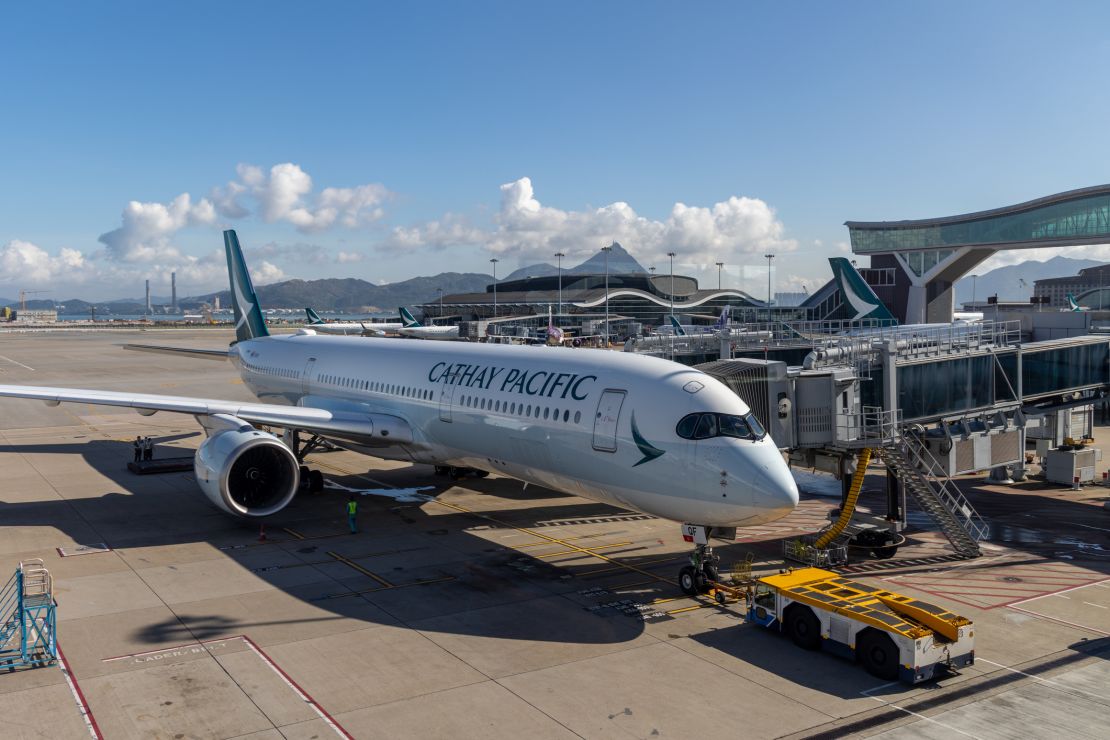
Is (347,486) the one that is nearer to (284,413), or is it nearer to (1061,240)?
(284,413)

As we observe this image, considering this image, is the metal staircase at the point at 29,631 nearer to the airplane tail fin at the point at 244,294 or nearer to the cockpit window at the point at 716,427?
the cockpit window at the point at 716,427

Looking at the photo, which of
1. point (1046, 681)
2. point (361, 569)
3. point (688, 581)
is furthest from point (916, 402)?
point (361, 569)

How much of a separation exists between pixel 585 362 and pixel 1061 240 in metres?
80.5

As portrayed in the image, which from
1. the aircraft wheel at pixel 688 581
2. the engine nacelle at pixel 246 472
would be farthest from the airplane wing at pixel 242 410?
the aircraft wheel at pixel 688 581

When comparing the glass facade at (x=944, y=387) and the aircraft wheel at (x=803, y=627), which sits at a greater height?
the glass facade at (x=944, y=387)

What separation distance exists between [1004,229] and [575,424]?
8769 centimetres

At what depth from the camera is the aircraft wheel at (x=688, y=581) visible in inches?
736

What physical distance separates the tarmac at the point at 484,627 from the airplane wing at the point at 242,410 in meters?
2.75

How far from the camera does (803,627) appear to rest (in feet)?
52.6

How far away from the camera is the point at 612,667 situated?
14.8 metres

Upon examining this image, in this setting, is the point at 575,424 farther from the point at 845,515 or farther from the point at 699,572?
the point at 845,515

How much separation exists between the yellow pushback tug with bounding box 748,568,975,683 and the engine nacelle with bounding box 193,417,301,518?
1323 centimetres

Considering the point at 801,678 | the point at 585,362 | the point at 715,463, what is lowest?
the point at 801,678

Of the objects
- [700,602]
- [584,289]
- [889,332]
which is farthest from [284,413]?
[584,289]
